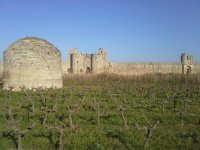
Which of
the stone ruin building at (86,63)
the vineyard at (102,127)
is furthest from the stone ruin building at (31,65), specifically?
the stone ruin building at (86,63)

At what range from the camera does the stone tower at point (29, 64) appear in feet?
79.7

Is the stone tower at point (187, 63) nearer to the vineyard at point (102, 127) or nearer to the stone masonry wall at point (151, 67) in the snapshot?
the stone masonry wall at point (151, 67)

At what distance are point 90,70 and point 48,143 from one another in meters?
36.1

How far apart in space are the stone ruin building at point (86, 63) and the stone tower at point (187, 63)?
9.79 m

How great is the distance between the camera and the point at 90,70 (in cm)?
4575

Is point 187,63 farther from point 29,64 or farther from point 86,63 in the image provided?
point 29,64

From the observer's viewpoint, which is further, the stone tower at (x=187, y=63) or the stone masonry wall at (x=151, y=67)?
the stone tower at (x=187, y=63)

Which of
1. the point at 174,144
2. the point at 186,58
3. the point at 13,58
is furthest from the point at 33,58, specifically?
the point at 186,58

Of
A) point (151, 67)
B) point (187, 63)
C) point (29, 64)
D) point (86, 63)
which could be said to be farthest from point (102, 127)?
point (187, 63)

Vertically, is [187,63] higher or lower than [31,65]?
lower

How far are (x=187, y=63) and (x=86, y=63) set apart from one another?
518 inches

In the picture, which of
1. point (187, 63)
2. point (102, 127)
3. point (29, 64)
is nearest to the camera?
point (102, 127)

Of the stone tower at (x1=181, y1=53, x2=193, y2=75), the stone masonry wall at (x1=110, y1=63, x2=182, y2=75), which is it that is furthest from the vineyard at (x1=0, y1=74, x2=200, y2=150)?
the stone tower at (x1=181, y1=53, x2=193, y2=75)

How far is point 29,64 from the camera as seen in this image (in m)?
24.4
